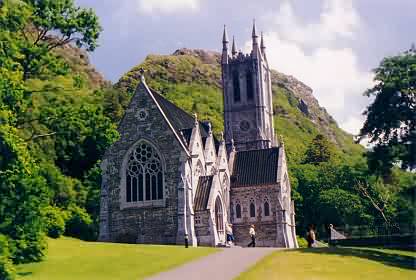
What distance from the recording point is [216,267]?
27125 millimetres

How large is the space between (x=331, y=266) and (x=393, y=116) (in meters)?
15.2

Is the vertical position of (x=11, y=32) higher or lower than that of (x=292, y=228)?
higher

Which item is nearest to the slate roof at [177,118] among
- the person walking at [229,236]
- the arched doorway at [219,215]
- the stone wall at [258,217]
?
the arched doorway at [219,215]

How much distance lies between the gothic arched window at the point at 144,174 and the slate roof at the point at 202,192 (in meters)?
3.36

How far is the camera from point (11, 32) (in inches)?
998

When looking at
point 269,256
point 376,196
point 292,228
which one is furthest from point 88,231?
point 376,196

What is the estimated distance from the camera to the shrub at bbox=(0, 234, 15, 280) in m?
21.0

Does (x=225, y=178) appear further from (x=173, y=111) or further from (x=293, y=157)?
(x=293, y=157)

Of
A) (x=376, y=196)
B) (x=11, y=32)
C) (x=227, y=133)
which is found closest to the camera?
(x=11, y=32)

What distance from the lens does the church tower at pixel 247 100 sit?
86125mm

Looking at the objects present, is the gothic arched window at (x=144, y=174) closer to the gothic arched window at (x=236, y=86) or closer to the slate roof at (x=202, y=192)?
the slate roof at (x=202, y=192)

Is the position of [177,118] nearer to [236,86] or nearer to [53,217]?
[53,217]

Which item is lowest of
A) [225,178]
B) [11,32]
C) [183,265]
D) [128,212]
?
[183,265]

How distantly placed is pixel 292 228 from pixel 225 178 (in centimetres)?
965
